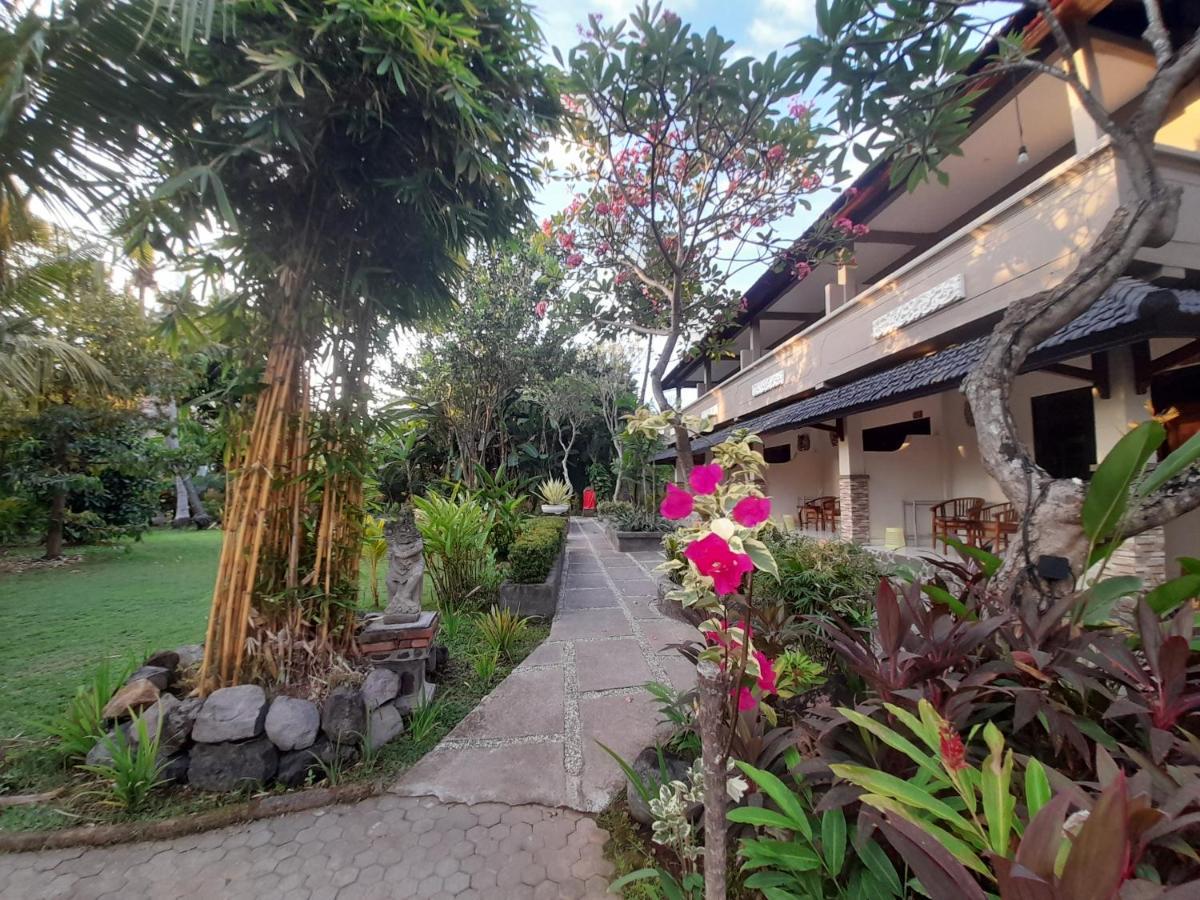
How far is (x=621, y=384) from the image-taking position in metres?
16.8

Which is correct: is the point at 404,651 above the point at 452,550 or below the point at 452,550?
below

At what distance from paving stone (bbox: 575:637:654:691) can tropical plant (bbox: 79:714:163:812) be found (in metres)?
2.16

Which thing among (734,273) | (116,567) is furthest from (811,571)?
(116,567)

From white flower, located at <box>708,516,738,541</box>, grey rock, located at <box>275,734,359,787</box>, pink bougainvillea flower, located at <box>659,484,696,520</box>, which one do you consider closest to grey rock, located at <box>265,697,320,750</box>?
grey rock, located at <box>275,734,359,787</box>

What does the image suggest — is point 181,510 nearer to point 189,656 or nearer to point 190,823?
point 189,656

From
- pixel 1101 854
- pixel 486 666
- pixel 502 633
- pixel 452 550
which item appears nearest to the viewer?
pixel 1101 854

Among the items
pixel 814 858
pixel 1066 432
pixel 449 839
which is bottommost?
pixel 449 839

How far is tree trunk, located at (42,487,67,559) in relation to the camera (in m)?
8.09

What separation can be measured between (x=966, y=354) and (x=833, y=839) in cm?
532

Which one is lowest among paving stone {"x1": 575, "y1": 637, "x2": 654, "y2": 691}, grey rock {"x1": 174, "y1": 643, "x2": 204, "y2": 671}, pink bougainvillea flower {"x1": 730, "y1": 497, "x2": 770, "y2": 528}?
paving stone {"x1": 575, "y1": 637, "x2": 654, "y2": 691}

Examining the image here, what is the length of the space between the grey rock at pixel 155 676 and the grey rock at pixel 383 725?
1155 mm

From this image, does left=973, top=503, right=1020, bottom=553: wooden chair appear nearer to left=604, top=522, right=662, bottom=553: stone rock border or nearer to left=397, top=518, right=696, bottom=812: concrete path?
left=397, top=518, right=696, bottom=812: concrete path

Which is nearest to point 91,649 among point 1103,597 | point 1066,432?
point 1103,597

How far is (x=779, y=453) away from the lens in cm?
1242
